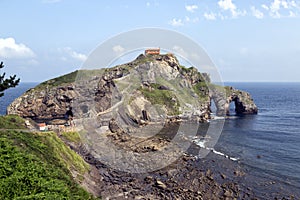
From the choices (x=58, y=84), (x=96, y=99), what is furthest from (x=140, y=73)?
(x=58, y=84)

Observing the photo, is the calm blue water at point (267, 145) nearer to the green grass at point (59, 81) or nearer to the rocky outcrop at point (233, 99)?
the rocky outcrop at point (233, 99)

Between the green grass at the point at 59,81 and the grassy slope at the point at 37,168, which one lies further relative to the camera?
the green grass at the point at 59,81

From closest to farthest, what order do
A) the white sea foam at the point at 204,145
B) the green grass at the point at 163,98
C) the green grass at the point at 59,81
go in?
the white sea foam at the point at 204,145 → the green grass at the point at 163,98 → the green grass at the point at 59,81

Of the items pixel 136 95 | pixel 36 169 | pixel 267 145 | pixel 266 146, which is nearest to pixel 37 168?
pixel 36 169

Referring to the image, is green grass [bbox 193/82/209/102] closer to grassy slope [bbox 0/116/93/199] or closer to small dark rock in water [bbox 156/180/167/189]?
small dark rock in water [bbox 156/180/167/189]

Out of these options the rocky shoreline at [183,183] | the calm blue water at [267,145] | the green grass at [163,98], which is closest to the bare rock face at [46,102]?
the green grass at [163,98]

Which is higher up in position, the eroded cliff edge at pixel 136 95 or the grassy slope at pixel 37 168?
the eroded cliff edge at pixel 136 95
